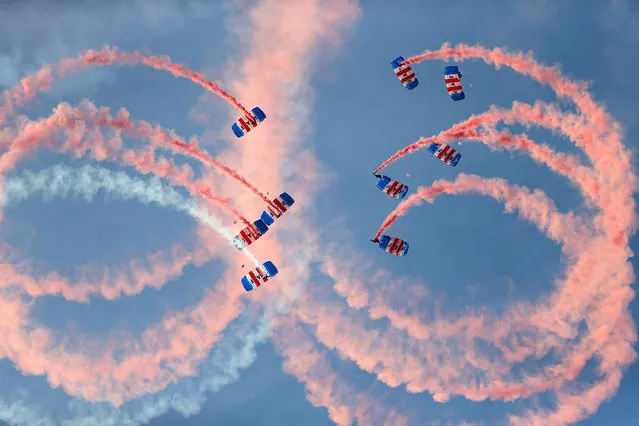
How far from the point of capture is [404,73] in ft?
140

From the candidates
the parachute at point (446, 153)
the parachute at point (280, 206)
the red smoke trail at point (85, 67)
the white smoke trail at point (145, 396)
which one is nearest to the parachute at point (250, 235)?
the parachute at point (280, 206)

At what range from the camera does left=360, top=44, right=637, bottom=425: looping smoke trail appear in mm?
41688

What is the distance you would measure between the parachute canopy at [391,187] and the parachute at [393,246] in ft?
8.71

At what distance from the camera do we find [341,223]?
146 ft

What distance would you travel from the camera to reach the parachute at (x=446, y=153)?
42281 mm

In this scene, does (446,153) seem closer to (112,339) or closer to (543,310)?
(543,310)

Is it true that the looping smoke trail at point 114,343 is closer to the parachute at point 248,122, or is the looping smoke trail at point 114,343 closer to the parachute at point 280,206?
the parachute at point 280,206

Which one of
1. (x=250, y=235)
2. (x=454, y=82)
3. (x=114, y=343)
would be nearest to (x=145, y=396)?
(x=114, y=343)

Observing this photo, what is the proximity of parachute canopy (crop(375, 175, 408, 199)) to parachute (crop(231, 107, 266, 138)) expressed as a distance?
7907 millimetres

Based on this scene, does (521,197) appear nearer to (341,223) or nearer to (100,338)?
(341,223)

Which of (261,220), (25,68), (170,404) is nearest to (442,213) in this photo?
(261,220)

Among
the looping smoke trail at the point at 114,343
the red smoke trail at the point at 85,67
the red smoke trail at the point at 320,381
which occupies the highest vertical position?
the red smoke trail at the point at 85,67

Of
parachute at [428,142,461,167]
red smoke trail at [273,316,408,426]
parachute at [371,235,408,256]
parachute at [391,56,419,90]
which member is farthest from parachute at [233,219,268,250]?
parachute at [391,56,419,90]

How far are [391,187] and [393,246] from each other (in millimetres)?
3539
